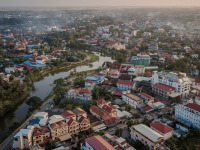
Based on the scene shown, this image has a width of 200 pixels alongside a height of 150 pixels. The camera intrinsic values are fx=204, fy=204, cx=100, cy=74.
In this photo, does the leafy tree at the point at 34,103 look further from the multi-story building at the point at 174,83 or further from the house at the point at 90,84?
the multi-story building at the point at 174,83

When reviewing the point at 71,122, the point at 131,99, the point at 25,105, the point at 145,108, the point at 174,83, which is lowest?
the point at 25,105

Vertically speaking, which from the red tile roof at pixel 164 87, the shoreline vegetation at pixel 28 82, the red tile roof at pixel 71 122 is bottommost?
the shoreline vegetation at pixel 28 82

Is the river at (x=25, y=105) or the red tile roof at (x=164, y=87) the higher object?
the red tile roof at (x=164, y=87)

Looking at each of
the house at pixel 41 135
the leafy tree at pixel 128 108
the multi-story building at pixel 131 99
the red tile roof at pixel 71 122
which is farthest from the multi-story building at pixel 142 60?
the house at pixel 41 135

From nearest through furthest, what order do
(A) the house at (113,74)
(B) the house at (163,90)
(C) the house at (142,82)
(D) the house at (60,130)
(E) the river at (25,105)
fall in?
(D) the house at (60,130) < (E) the river at (25,105) < (B) the house at (163,90) < (C) the house at (142,82) < (A) the house at (113,74)

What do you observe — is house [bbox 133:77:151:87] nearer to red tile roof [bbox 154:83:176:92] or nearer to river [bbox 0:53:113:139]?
red tile roof [bbox 154:83:176:92]

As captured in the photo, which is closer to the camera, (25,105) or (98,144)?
(98,144)

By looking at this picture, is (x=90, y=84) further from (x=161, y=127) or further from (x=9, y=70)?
(x=9, y=70)

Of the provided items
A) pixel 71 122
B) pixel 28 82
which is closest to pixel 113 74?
pixel 28 82

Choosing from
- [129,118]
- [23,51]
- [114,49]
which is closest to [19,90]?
[129,118]
